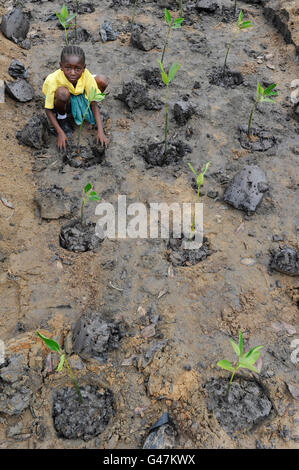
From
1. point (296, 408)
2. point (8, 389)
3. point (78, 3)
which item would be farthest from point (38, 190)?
point (78, 3)

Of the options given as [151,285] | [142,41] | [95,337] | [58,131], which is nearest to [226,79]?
[142,41]

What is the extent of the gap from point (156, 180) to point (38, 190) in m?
1.03

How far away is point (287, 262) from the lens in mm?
2590

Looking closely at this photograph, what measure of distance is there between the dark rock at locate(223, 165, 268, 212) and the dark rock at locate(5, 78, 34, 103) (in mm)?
2335

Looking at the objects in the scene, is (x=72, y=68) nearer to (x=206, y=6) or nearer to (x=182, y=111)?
(x=182, y=111)

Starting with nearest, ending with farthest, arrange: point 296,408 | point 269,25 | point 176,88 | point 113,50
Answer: point 296,408 < point 176,88 < point 113,50 < point 269,25

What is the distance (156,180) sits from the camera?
3219 millimetres

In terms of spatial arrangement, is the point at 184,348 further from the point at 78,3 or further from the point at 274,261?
the point at 78,3

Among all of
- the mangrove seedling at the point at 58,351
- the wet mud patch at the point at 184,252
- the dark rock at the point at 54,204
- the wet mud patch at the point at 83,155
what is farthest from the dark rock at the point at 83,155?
the mangrove seedling at the point at 58,351

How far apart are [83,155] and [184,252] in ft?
4.64

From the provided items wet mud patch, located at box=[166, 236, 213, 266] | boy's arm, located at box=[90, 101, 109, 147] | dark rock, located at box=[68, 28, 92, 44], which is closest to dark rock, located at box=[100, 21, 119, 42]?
dark rock, located at box=[68, 28, 92, 44]

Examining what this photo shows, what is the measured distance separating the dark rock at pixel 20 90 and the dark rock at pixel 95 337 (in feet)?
8.53

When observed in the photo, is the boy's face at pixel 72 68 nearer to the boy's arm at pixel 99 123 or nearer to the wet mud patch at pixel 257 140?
→ the boy's arm at pixel 99 123

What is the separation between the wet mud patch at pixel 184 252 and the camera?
106 inches
